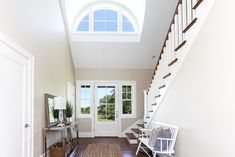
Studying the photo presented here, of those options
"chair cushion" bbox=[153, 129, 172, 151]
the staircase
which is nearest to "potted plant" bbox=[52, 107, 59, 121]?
the staircase

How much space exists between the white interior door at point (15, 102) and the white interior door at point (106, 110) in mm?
5481

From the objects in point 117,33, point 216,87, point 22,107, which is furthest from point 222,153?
point 117,33

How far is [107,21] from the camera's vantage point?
8.74 m

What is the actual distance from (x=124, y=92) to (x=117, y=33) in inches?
94.1

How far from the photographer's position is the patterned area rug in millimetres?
6100

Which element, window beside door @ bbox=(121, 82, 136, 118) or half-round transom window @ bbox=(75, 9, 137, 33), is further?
window beside door @ bbox=(121, 82, 136, 118)

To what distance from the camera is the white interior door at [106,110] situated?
9609 millimetres

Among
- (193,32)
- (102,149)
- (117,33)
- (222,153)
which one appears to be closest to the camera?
(222,153)

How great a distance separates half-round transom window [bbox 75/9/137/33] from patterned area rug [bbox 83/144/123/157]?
3.70 m

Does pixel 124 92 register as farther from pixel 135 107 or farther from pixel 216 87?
→ pixel 216 87

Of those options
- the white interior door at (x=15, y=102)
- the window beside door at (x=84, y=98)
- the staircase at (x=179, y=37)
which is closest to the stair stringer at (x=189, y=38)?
the staircase at (x=179, y=37)

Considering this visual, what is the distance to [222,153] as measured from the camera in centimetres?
271

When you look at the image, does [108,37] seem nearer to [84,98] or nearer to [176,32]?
[84,98]

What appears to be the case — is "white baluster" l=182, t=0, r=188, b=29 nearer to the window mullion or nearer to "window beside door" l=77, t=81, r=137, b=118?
the window mullion
